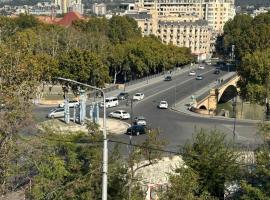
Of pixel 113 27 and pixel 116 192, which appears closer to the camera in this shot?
pixel 116 192

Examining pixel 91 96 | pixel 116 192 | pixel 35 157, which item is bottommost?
pixel 91 96

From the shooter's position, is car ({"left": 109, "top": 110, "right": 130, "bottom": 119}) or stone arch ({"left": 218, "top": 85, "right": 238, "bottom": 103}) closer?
car ({"left": 109, "top": 110, "right": 130, "bottom": 119})

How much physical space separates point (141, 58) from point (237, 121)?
3211 cm

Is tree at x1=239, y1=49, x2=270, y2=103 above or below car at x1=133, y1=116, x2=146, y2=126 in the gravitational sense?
above

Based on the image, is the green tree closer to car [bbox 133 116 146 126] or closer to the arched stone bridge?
car [bbox 133 116 146 126]

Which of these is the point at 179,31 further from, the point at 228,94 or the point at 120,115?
the point at 120,115

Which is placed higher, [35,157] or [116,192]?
[35,157]

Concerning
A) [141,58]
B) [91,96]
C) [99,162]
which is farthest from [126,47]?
[99,162]

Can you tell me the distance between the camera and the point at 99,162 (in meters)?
18.5

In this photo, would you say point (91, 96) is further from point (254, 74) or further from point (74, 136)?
point (74, 136)

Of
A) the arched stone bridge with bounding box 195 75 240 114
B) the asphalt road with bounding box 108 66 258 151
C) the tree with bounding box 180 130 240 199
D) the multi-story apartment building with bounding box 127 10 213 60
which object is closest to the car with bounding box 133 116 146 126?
the asphalt road with bounding box 108 66 258 151

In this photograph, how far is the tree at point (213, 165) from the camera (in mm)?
20766

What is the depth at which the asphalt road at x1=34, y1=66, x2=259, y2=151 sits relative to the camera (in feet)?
117

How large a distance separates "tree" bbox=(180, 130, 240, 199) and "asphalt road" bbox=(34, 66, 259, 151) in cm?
744
